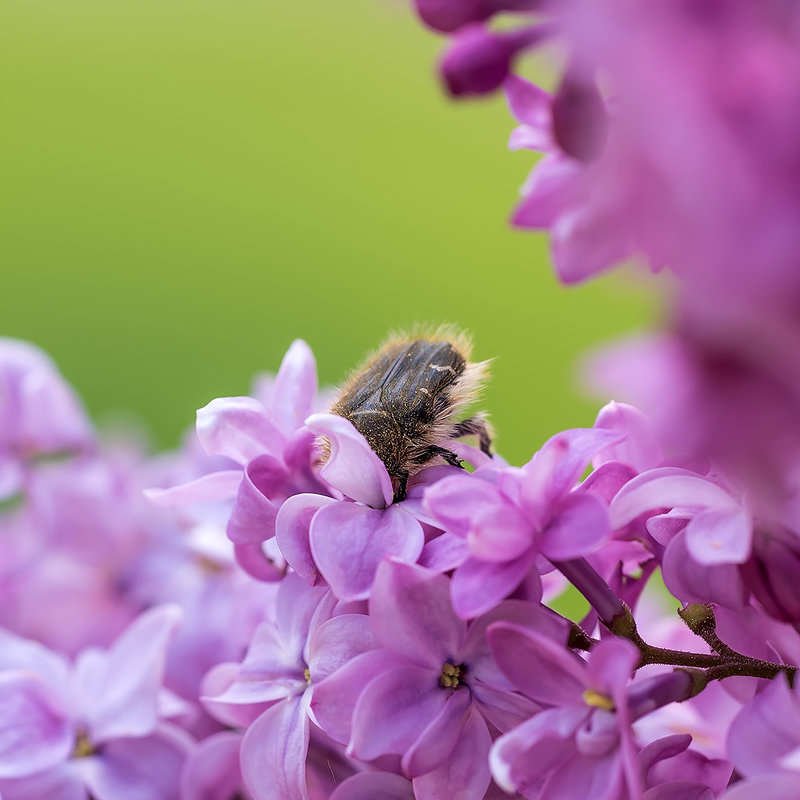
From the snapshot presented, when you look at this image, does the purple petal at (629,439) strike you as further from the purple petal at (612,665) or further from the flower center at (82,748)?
the flower center at (82,748)

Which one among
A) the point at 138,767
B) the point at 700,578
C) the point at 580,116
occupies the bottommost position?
the point at 138,767

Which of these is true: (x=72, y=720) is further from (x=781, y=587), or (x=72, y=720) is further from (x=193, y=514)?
(x=781, y=587)

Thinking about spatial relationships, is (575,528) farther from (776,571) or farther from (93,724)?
(93,724)

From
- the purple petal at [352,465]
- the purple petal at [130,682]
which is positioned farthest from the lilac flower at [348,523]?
the purple petal at [130,682]

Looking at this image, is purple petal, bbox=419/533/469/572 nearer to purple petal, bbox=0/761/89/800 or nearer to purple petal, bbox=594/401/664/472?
purple petal, bbox=594/401/664/472

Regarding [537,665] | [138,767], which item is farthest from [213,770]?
[537,665]

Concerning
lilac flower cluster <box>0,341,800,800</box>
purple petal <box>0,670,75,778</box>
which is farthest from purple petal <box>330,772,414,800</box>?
purple petal <box>0,670,75,778</box>
